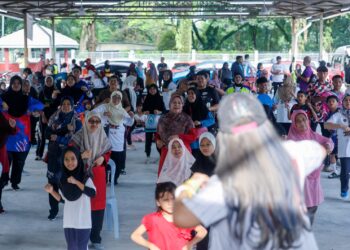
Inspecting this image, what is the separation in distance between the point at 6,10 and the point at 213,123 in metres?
13.5

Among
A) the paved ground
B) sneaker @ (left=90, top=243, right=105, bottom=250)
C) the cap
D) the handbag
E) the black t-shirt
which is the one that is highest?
the cap

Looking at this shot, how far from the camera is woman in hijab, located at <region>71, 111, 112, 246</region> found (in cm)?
698

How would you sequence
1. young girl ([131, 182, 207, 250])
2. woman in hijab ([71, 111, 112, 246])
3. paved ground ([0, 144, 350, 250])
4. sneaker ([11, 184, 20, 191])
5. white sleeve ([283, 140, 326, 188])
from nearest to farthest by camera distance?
white sleeve ([283, 140, 326, 188]), young girl ([131, 182, 207, 250]), woman in hijab ([71, 111, 112, 246]), paved ground ([0, 144, 350, 250]), sneaker ([11, 184, 20, 191])

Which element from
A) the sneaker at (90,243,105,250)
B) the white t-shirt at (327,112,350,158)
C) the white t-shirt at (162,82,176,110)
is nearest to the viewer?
the sneaker at (90,243,105,250)

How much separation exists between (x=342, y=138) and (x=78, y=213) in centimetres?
482

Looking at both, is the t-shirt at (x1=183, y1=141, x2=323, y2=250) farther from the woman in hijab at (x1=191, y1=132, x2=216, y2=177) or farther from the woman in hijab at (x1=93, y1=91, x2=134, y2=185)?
the woman in hijab at (x1=93, y1=91, x2=134, y2=185)

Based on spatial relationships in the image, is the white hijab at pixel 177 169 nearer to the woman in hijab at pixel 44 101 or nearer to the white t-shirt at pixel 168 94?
the woman in hijab at pixel 44 101

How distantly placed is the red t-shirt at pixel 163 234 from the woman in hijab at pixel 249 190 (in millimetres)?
2247

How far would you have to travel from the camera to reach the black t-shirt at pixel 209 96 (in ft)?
34.9

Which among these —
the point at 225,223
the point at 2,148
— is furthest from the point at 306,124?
the point at 225,223

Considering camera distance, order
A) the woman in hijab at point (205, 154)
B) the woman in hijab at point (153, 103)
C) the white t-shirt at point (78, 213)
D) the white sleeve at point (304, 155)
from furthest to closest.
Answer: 1. the woman in hijab at point (153, 103)
2. the woman in hijab at point (205, 154)
3. the white t-shirt at point (78, 213)
4. the white sleeve at point (304, 155)

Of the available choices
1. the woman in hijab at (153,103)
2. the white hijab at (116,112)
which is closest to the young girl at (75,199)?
A: the white hijab at (116,112)

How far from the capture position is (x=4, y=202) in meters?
9.80

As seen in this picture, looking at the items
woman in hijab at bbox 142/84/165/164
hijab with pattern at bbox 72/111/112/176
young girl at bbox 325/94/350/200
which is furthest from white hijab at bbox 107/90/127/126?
young girl at bbox 325/94/350/200
